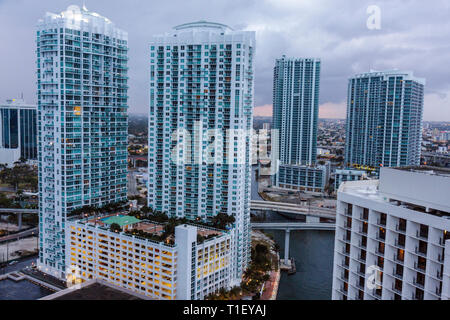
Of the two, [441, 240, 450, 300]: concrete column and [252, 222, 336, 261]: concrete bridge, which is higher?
[441, 240, 450, 300]: concrete column

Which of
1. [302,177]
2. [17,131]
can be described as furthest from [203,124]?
[17,131]

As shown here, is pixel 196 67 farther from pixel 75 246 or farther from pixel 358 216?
pixel 358 216

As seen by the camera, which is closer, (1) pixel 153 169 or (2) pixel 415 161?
(1) pixel 153 169

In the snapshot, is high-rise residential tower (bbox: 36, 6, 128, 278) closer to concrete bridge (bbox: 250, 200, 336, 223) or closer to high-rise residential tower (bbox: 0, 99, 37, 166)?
concrete bridge (bbox: 250, 200, 336, 223)

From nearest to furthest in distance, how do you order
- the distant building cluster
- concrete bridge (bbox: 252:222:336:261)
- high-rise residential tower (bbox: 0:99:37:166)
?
the distant building cluster → concrete bridge (bbox: 252:222:336:261) → high-rise residential tower (bbox: 0:99:37:166)

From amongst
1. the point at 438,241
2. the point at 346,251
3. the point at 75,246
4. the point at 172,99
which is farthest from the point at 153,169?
the point at 438,241

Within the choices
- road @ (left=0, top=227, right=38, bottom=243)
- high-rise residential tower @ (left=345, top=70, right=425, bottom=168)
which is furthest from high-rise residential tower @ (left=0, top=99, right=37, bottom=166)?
high-rise residential tower @ (left=345, top=70, right=425, bottom=168)
